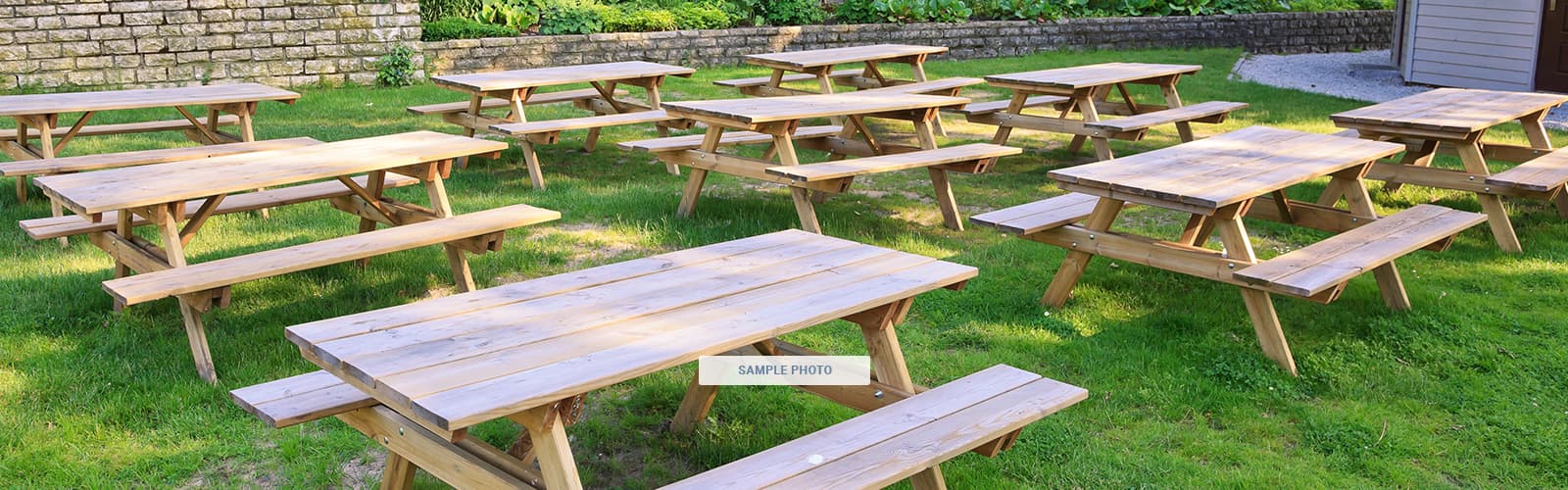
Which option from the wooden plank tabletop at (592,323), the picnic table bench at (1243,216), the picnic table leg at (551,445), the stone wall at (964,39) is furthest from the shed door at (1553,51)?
the picnic table leg at (551,445)

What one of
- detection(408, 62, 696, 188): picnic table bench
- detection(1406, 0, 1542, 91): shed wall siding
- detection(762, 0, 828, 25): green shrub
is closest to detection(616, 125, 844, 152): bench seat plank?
detection(408, 62, 696, 188): picnic table bench

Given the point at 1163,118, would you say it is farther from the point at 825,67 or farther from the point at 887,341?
the point at 887,341

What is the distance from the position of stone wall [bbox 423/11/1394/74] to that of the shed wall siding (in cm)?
326

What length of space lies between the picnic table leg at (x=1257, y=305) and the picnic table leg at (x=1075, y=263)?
43cm

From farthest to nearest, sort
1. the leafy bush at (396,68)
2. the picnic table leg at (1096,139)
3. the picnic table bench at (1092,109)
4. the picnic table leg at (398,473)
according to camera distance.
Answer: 1. the leafy bush at (396,68)
2. the picnic table leg at (1096,139)
3. the picnic table bench at (1092,109)
4. the picnic table leg at (398,473)

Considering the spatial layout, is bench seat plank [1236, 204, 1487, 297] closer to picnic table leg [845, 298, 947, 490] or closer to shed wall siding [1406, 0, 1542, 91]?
picnic table leg [845, 298, 947, 490]

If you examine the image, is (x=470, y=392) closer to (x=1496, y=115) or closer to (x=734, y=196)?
(x=734, y=196)

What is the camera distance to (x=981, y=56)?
13.6 metres

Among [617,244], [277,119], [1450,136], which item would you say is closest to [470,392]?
[617,244]

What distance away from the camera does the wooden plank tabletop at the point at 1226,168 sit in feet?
13.0

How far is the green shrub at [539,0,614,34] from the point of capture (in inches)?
459

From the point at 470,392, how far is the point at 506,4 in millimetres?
10157

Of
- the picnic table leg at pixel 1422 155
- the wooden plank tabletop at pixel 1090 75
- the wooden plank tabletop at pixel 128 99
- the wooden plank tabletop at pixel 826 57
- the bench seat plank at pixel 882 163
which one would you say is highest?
the wooden plank tabletop at pixel 128 99

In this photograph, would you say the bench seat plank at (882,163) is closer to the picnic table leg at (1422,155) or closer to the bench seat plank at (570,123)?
the bench seat plank at (570,123)
